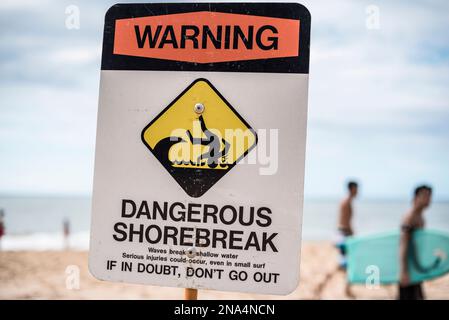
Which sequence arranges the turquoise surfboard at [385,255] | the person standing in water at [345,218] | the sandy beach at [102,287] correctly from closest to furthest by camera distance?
the turquoise surfboard at [385,255] < the sandy beach at [102,287] < the person standing in water at [345,218]

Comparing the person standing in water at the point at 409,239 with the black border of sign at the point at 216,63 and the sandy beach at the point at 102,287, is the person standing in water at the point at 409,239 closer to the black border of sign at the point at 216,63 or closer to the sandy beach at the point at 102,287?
the sandy beach at the point at 102,287

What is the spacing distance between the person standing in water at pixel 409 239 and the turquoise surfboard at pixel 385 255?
70 cm

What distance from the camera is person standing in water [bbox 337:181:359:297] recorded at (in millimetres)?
7551

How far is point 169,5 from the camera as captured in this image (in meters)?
1.47

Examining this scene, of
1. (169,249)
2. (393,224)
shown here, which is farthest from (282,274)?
(393,224)

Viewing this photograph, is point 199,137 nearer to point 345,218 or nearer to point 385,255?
point 385,255

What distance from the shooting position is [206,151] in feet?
4.50

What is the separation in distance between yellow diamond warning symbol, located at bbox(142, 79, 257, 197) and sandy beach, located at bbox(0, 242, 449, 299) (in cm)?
521

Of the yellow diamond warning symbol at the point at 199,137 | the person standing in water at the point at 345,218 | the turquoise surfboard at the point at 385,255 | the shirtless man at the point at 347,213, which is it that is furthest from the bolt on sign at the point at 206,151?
the shirtless man at the point at 347,213

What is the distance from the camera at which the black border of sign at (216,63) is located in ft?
4.53

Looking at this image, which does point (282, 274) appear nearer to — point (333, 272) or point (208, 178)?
point (208, 178)

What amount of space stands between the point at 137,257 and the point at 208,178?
14.3 inches

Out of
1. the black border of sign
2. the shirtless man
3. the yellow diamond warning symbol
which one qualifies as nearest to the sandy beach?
the shirtless man
